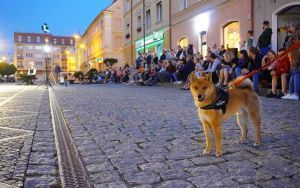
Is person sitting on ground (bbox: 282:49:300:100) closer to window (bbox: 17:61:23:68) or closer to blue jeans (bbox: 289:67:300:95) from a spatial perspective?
blue jeans (bbox: 289:67:300:95)

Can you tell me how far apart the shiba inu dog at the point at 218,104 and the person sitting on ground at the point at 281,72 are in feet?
22.3

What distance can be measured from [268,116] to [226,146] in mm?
2984

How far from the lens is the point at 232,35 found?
20.1 m

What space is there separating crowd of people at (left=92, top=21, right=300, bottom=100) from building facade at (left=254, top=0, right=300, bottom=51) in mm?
1150

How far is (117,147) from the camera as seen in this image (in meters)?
4.66

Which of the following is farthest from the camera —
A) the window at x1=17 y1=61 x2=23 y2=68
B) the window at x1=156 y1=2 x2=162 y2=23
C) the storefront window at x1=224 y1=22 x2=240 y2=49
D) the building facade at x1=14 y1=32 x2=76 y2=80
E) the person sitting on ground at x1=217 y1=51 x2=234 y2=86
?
the building facade at x1=14 y1=32 x2=76 y2=80

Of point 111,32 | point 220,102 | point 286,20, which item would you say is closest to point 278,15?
point 286,20

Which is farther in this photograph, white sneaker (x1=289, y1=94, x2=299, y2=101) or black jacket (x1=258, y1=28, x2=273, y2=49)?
black jacket (x1=258, y1=28, x2=273, y2=49)

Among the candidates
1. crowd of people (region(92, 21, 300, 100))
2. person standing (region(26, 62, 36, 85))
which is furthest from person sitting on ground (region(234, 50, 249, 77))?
person standing (region(26, 62, 36, 85))

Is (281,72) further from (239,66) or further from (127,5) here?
(127,5)

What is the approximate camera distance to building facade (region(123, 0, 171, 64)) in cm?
2945

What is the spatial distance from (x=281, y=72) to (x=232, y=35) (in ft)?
31.5

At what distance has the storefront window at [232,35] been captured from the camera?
19.6 metres

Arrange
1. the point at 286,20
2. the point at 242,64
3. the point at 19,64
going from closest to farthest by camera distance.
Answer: the point at 242,64 < the point at 286,20 < the point at 19,64
